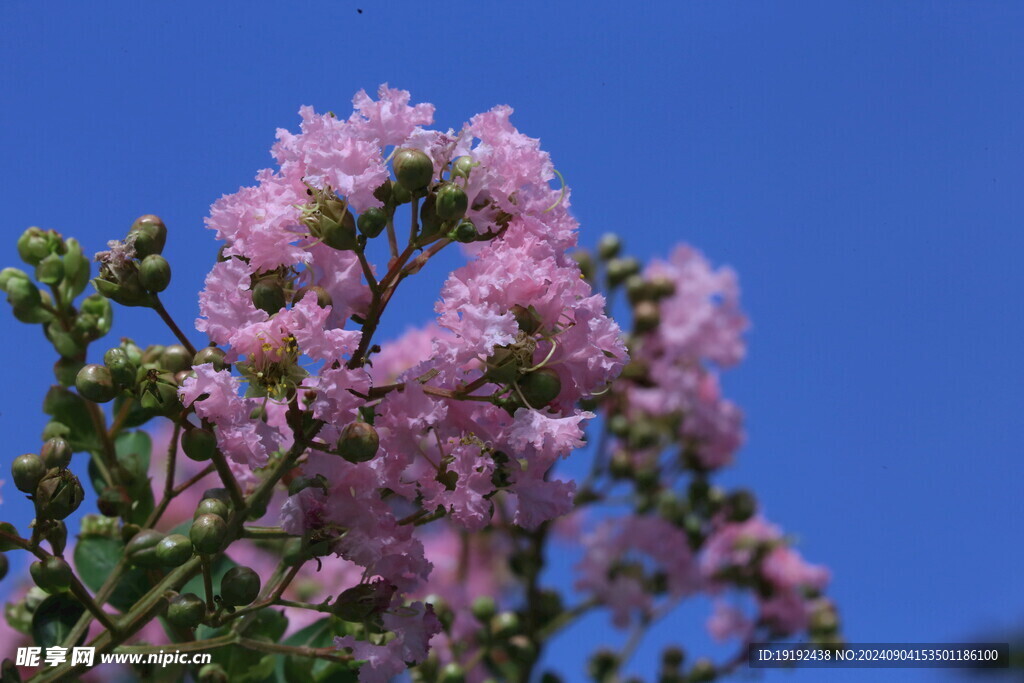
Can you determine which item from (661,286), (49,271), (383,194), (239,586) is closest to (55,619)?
(239,586)

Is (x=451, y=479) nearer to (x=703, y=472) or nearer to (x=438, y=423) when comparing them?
(x=438, y=423)

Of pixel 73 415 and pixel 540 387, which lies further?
pixel 73 415

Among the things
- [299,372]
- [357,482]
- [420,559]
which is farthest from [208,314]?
[420,559]

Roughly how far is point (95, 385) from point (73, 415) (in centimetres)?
33

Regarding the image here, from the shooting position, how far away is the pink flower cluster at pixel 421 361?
126 centimetres

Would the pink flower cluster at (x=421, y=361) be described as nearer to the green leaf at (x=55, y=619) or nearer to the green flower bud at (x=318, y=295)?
the green flower bud at (x=318, y=295)

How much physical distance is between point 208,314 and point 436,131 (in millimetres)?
377

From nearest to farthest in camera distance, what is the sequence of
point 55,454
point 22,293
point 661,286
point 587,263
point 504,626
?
point 55,454 < point 22,293 < point 504,626 < point 587,263 < point 661,286

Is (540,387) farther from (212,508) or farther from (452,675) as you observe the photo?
(452,675)

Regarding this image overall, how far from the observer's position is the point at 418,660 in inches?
57.0

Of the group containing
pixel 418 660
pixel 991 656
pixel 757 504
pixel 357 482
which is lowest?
pixel 418 660

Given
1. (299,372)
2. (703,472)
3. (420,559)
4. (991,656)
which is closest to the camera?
(299,372)

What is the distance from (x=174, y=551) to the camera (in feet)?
4.30

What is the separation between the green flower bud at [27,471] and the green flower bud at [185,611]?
0.74 feet
